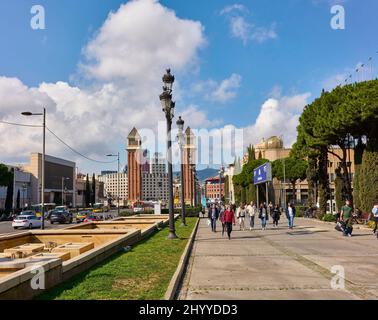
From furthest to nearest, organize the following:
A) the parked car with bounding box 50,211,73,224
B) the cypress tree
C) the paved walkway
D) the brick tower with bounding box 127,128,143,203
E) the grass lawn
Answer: the brick tower with bounding box 127,128,143,203, the parked car with bounding box 50,211,73,224, the cypress tree, the paved walkway, the grass lawn

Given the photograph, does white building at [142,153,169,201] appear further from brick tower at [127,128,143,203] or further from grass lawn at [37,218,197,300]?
grass lawn at [37,218,197,300]

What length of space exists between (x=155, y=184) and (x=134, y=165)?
73.0 ft

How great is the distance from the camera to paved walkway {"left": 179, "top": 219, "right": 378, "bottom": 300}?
7.75m

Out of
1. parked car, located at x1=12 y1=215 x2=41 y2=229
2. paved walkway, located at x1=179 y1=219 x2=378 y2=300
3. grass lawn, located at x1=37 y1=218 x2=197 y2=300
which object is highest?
grass lawn, located at x1=37 y1=218 x2=197 y2=300

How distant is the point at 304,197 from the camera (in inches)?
4072

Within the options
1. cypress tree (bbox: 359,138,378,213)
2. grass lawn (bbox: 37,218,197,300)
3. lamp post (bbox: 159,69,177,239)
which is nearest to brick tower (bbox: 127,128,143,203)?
cypress tree (bbox: 359,138,378,213)

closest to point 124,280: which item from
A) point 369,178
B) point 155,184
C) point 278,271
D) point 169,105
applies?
point 278,271

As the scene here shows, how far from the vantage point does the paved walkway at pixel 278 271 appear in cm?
775

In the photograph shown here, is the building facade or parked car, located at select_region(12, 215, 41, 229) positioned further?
the building facade

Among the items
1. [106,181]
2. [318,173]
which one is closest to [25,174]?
[106,181]

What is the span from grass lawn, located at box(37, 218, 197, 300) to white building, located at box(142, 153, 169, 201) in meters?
105

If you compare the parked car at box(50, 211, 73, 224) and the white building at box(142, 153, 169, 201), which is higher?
the white building at box(142, 153, 169, 201)

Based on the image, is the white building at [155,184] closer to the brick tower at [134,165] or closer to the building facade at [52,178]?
the brick tower at [134,165]

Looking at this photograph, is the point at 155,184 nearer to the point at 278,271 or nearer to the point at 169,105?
the point at 169,105
